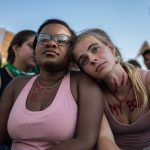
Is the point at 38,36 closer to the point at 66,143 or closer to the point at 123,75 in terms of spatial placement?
the point at 123,75

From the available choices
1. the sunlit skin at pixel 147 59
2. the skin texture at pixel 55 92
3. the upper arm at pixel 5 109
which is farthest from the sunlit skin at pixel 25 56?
the sunlit skin at pixel 147 59

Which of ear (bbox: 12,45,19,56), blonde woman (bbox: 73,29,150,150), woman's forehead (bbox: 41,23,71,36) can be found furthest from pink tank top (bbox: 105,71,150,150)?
ear (bbox: 12,45,19,56)

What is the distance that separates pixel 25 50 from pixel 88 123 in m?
2.23

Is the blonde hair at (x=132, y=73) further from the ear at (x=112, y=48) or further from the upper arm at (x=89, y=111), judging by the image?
the upper arm at (x=89, y=111)

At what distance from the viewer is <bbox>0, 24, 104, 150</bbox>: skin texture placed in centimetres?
227

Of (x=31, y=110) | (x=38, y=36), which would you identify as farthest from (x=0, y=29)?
(x=31, y=110)

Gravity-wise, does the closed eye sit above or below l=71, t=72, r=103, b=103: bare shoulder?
above

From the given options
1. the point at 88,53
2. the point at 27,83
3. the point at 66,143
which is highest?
the point at 88,53

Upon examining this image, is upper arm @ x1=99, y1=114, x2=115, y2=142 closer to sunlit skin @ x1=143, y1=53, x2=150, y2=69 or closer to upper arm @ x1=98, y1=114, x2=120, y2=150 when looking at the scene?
upper arm @ x1=98, y1=114, x2=120, y2=150

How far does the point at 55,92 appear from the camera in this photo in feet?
8.13

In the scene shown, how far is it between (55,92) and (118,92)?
1.52 ft

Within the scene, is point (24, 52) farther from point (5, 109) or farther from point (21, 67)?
point (5, 109)

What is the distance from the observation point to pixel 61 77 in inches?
104

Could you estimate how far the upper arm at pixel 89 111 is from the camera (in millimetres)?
2273
